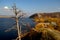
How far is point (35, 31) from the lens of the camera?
412cm

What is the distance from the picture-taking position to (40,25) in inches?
162

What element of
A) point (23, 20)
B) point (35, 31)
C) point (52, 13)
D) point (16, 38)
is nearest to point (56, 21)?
point (52, 13)

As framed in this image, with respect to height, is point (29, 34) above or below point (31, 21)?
below

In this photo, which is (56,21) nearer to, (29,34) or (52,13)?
(52,13)

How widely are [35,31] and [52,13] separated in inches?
29.1

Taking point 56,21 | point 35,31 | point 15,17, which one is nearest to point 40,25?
point 35,31

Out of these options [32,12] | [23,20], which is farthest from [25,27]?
[32,12]

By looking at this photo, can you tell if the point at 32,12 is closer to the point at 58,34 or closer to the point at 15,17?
the point at 15,17

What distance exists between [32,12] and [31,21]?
0.33 m

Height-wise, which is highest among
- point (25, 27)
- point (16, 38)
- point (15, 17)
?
point (15, 17)

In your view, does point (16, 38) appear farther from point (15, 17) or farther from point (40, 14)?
point (40, 14)

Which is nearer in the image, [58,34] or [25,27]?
[58,34]

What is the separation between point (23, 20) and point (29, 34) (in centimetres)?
44

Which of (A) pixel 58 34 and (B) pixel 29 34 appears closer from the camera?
(A) pixel 58 34
